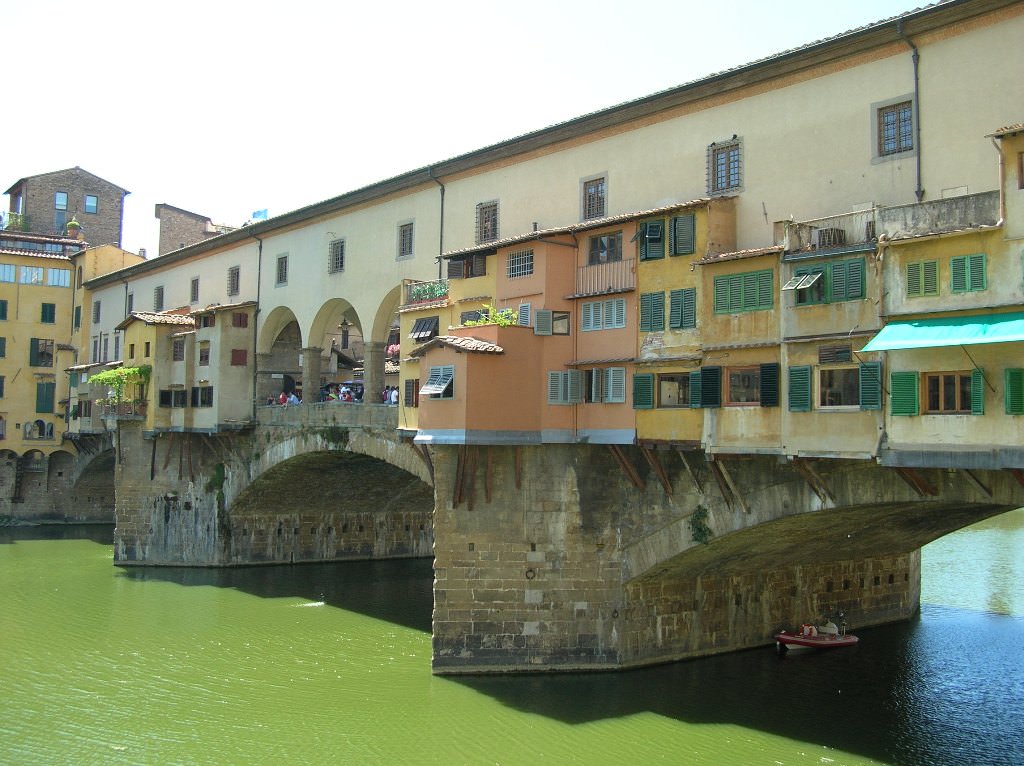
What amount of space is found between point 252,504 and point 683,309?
26.7 meters

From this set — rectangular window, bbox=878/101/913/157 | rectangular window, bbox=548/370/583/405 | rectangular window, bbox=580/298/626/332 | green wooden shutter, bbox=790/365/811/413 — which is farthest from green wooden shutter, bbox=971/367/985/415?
rectangular window, bbox=548/370/583/405

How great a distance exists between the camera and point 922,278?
17.1 m

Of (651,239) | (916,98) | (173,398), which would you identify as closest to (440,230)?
(651,239)

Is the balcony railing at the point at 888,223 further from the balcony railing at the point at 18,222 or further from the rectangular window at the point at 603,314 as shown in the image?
the balcony railing at the point at 18,222

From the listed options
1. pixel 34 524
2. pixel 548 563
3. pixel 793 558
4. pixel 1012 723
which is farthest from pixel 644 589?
pixel 34 524

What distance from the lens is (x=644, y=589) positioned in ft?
78.7

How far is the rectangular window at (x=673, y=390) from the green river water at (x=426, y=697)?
658cm

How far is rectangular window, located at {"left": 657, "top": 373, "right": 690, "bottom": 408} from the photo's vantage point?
21578 mm

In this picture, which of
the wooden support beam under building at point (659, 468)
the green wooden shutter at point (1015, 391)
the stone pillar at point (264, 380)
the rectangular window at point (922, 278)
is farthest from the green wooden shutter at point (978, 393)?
the stone pillar at point (264, 380)

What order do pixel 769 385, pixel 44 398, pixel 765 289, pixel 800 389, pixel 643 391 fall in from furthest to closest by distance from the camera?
pixel 44 398
pixel 643 391
pixel 765 289
pixel 769 385
pixel 800 389

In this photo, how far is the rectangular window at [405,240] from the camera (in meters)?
32.0

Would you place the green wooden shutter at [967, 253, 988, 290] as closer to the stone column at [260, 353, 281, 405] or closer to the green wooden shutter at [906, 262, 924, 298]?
the green wooden shutter at [906, 262, 924, 298]

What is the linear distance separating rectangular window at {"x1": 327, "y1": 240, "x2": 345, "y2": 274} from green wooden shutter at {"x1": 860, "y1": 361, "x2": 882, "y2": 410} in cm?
2158

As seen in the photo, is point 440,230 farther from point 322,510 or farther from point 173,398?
point 173,398
